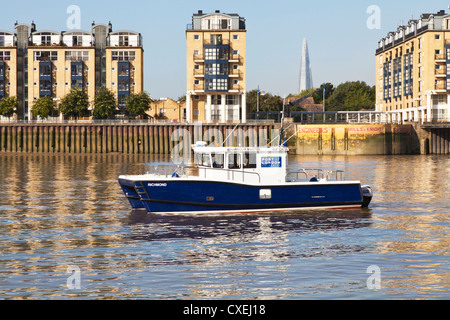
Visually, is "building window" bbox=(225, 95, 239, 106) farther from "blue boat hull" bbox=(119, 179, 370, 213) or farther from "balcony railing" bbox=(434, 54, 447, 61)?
"blue boat hull" bbox=(119, 179, 370, 213)

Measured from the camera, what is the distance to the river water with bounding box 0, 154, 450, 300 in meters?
17.9

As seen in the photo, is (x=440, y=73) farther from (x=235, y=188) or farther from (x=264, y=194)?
(x=235, y=188)

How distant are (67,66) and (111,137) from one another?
29.3 meters

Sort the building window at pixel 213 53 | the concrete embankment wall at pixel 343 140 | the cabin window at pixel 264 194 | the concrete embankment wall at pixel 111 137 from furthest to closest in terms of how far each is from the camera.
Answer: the building window at pixel 213 53 → the concrete embankment wall at pixel 111 137 → the concrete embankment wall at pixel 343 140 → the cabin window at pixel 264 194

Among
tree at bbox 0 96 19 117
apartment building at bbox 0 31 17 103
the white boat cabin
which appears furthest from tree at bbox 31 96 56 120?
the white boat cabin

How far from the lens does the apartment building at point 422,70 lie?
121 metres

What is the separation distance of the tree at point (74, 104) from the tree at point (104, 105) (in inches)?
81.5

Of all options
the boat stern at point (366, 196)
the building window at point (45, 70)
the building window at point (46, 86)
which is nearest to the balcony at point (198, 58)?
the building window at point (45, 70)

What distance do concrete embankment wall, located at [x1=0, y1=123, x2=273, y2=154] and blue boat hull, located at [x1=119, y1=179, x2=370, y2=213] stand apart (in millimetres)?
77276

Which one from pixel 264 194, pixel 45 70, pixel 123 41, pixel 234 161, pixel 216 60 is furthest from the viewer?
pixel 123 41

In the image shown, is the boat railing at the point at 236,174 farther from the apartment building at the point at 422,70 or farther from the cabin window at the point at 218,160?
the apartment building at the point at 422,70

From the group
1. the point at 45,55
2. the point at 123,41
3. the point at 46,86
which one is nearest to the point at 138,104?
the point at 123,41

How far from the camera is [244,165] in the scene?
33.0 m
